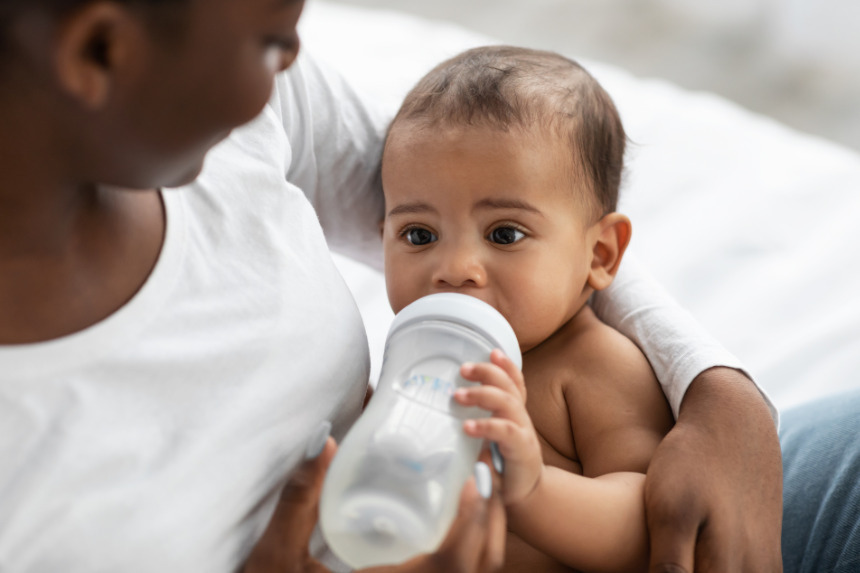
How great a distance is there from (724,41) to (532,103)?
282 cm

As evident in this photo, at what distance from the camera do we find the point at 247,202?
36.8 inches

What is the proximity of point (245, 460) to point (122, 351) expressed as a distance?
152 mm

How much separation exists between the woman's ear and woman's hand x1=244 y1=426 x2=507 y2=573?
39 cm

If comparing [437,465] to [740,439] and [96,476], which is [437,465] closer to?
[96,476]

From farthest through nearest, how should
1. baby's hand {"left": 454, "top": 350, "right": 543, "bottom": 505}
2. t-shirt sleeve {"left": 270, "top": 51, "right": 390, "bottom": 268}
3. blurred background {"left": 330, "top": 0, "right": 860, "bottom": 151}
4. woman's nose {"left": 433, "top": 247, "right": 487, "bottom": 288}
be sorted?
blurred background {"left": 330, "top": 0, "right": 860, "bottom": 151}, t-shirt sleeve {"left": 270, "top": 51, "right": 390, "bottom": 268}, woman's nose {"left": 433, "top": 247, "right": 487, "bottom": 288}, baby's hand {"left": 454, "top": 350, "right": 543, "bottom": 505}

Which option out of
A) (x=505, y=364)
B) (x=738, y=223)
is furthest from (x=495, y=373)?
(x=738, y=223)

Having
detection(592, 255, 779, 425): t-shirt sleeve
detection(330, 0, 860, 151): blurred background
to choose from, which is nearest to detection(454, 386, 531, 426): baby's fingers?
detection(592, 255, 779, 425): t-shirt sleeve

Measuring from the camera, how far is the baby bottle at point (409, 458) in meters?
0.74

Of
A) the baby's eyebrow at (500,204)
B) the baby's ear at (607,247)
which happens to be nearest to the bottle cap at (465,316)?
the baby's eyebrow at (500,204)

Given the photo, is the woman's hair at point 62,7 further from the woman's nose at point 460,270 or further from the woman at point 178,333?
the woman's nose at point 460,270

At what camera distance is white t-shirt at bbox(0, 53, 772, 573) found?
711 millimetres

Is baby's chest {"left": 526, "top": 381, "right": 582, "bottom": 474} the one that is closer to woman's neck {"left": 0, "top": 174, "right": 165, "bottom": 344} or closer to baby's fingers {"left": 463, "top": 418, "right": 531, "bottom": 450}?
baby's fingers {"left": 463, "top": 418, "right": 531, "bottom": 450}

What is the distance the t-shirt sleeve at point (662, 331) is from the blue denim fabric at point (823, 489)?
13cm

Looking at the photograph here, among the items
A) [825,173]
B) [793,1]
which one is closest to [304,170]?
[825,173]
